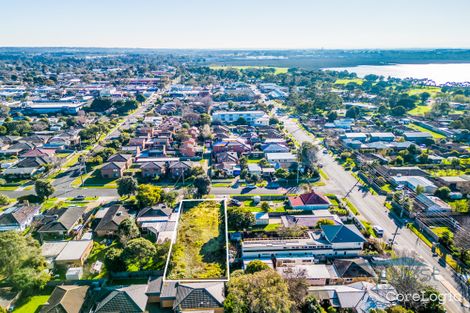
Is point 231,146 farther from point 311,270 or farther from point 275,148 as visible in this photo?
point 311,270

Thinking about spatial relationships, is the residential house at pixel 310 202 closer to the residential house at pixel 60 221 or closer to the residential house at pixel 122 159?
the residential house at pixel 60 221

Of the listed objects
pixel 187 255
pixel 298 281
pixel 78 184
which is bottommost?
pixel 78 184

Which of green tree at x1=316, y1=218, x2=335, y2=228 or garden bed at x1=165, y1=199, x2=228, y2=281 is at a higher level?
garden bed at x1=165, y1=199, x2=228, y2=281

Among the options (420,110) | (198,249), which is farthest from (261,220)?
(420,110)

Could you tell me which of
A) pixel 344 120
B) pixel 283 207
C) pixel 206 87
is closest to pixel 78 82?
pixel 206 87

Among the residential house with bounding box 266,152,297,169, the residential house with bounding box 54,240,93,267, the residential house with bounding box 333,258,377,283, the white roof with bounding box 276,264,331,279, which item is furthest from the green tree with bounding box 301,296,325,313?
the residential house with bounding box 266,152,297,169

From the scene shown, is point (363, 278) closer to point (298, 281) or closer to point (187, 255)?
point (298, 281)

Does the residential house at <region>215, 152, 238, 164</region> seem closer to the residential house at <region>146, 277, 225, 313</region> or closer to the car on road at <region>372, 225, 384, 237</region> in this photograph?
the car on road at <region>372, 225, 384, 237</region>

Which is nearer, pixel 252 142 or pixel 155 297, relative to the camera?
pixel 155 297
